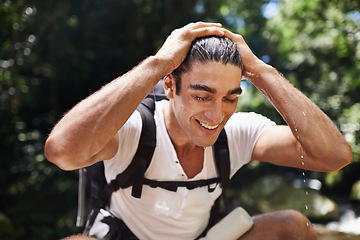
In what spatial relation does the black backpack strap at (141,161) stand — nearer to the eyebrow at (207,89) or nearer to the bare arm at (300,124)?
the eyebrow at (207,89)

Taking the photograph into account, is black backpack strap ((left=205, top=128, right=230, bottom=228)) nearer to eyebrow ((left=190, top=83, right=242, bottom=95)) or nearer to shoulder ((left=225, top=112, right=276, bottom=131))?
shoulder ((left=225, top=112, right=276, bottom=131))

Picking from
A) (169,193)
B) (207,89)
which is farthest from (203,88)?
(169,193)

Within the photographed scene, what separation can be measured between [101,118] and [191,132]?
1.35 ft

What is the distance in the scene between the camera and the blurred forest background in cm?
482

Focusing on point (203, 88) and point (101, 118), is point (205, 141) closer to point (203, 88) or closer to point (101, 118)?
point (203, 88)

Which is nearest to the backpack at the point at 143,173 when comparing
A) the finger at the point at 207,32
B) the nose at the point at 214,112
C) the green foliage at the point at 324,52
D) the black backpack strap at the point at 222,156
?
the black backpack strap at the point at 222,156

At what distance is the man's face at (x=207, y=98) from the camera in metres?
1.53

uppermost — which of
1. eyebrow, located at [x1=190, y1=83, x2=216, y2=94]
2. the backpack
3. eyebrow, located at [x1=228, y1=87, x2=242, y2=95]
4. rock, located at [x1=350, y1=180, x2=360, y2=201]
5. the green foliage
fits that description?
the green foliage

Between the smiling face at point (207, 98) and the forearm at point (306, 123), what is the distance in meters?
0.15

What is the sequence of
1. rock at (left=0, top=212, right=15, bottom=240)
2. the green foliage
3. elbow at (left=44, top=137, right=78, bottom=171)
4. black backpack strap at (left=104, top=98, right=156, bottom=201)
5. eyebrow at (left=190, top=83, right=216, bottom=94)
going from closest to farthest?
elbow at (left=44, top=137, right=78, bottom=171)
eyebrow at (left=190, top=83, right=216, bottom=94)
black backpack strap at (left=104, top=98, right=156, bottom=201)
rock at (left=0, top=212, right=15, bottom=240)
the green foliage

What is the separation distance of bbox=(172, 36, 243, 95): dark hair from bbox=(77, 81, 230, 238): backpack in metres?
0.20

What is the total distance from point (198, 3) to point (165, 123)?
17.7ft

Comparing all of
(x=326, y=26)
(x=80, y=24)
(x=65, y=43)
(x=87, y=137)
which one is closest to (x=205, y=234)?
(x=87, y=137)

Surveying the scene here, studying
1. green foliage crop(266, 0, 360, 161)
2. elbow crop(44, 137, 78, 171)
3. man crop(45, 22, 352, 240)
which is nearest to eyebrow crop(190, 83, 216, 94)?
man crop(45, 22, 352, 240)
